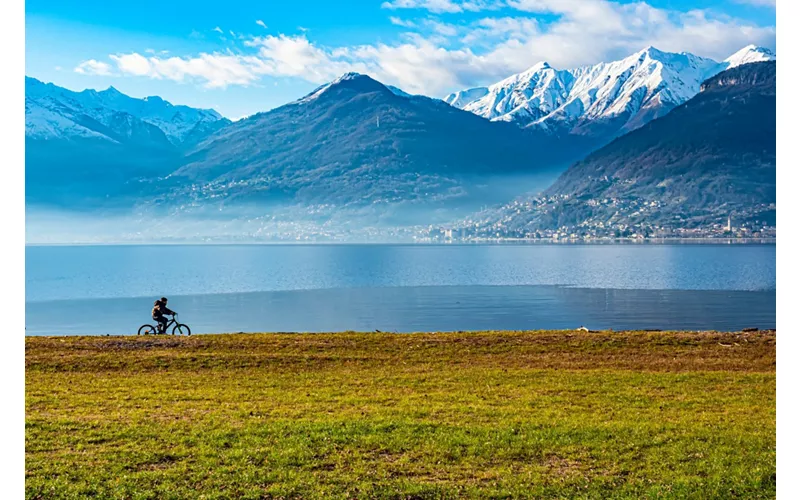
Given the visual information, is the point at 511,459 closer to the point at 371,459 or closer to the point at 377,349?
the point at 371,459

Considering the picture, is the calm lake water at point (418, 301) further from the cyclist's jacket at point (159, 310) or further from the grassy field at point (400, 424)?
the grassy field at point (400, 424)

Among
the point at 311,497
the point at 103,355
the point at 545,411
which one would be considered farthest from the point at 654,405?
the point at 103,355

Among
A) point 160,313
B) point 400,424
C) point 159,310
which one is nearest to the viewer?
point 400,424

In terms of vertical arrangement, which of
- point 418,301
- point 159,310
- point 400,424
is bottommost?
point 418,301

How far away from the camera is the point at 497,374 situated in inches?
936

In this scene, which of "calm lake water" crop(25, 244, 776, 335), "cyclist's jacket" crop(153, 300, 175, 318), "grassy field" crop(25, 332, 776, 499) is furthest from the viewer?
"calm lake water" crop(25, 244, 776, 335)

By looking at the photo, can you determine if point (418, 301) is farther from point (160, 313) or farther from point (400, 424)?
point (400, 424)

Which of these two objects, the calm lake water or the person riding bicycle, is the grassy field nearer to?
the person riding bicycle

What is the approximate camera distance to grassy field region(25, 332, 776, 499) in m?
13.3

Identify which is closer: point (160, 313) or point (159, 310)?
point (160, 313)

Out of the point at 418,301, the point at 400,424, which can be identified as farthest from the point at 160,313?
the point at 418,301

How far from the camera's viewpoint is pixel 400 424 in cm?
1659

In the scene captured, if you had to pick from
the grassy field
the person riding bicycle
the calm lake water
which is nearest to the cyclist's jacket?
the person riding bicycle
